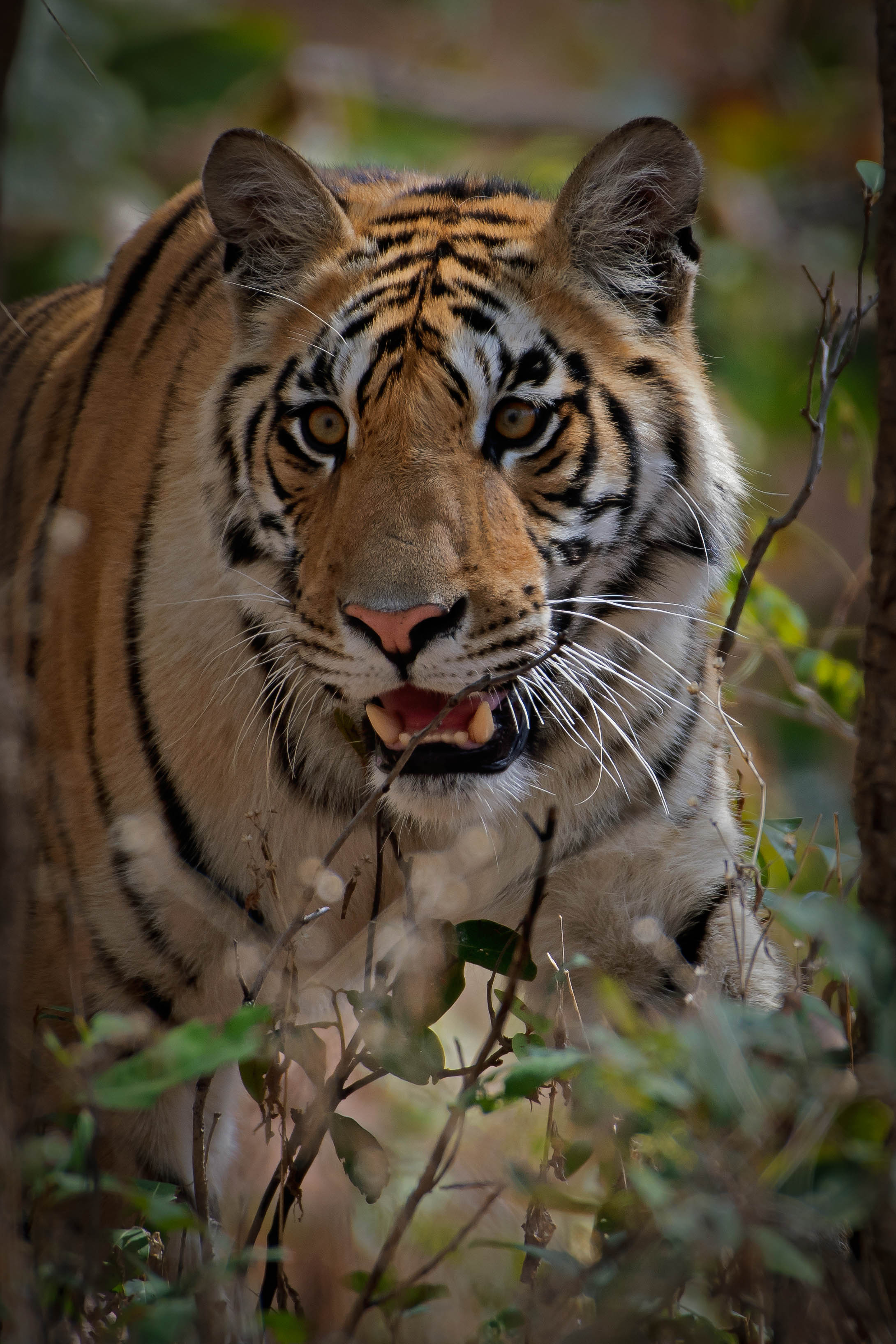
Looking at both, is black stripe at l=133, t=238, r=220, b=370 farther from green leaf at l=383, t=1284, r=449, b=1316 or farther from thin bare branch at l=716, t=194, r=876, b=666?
green leaf at l=383, t=1284, r=449, b=1316

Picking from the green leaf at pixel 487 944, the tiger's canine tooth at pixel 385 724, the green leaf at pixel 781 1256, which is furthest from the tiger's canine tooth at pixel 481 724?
the green leaf at pixel 781 1256

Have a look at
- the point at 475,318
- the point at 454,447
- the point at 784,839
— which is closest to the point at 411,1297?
the point at 784,839

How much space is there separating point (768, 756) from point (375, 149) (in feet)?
12.8

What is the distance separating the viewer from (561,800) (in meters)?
2.19

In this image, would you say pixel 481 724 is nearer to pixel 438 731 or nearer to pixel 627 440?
pixel 438 731

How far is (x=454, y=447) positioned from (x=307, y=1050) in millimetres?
919

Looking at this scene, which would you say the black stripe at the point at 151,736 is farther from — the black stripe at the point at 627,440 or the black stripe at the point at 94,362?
the black stripe at the point at 627,440

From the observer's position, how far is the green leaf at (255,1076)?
5.43 ft

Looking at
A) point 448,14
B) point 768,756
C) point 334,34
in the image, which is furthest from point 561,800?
point 334,34

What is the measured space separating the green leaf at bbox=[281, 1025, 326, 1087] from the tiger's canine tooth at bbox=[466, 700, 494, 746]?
54 cm

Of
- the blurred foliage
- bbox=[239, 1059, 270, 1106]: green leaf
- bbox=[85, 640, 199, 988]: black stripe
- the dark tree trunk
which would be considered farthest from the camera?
bbox=[85, 640, 199, 988]: black stripe

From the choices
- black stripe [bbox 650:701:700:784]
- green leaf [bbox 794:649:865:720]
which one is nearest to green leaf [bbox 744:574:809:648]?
green leaf [bbox 794:649:865:720]

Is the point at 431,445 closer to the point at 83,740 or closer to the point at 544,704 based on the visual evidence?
the point at 544,704

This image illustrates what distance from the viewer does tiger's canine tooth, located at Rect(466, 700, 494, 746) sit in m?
1.97
